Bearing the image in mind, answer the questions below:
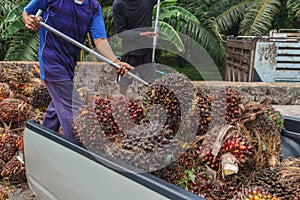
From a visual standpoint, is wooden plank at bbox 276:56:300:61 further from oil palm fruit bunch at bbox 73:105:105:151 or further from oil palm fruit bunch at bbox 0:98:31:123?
oil palm fruit bunch at bbox 73:105:105:151

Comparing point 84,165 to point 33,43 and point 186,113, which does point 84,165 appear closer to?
point 186,113

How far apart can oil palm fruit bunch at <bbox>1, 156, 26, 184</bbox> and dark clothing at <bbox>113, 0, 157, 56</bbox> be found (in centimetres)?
164

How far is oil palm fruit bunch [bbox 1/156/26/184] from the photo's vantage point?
3389 millimetres

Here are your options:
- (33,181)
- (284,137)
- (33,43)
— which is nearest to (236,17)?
(33,43)

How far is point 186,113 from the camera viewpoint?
2.01 m

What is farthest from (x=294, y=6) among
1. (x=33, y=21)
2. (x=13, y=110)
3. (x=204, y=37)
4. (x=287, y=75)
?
(x=33, y=21)

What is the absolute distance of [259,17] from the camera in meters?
10.5

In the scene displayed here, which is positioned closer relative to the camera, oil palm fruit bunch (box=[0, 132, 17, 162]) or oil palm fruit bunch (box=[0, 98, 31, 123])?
oil palm fruit bunch (box=[0, 132, 17, 162])

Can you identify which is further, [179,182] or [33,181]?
[33,181]

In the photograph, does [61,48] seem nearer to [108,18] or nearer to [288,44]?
[288,44]

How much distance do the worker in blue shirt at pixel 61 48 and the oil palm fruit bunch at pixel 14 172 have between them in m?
0.91

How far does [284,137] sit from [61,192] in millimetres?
1595

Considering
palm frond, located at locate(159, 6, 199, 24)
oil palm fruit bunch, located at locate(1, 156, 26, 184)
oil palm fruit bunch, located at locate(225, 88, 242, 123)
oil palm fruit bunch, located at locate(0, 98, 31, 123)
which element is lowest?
oil palm fruit bunch, located at locate(1, 156, 26, 184)

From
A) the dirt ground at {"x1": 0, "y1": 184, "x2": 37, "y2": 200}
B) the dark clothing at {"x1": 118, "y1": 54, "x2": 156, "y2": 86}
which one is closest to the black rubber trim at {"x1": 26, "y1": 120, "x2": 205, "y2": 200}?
the dirt ground at {"x1": 0, "y1": 184, "x2": 37, "y2": 200}
